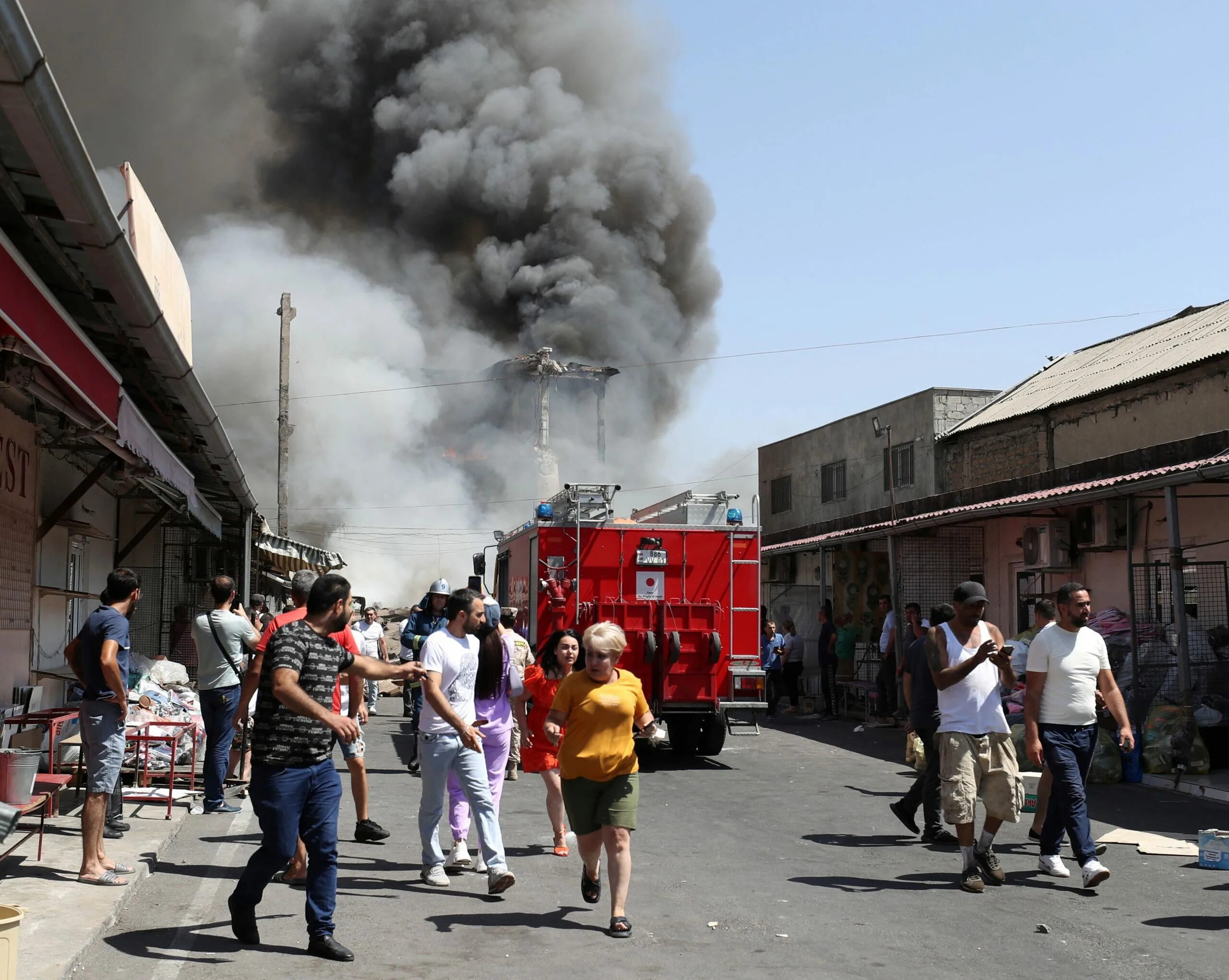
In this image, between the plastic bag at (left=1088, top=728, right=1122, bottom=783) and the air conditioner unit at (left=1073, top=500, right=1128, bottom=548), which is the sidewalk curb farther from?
the air conditioner unit at (left=1073, top=500, right=1128, bottom=548)

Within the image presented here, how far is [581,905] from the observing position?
583 centimetres

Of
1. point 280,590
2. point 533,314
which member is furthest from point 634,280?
point 280,590

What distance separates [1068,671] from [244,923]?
14.1 feet

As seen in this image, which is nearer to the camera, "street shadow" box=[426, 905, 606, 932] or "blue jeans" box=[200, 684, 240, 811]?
"street shadow" box=[426, 905, 606, 932]

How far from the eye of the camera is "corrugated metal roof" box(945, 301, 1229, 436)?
60.6 ft

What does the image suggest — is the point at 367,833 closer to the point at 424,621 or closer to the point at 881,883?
the point at 881,883

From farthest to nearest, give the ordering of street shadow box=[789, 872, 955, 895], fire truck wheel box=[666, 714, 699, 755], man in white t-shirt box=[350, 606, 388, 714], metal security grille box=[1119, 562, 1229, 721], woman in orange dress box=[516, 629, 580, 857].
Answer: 1. man in white t-shirt box=[350, 606, 388, 714]
2. fire truck wheel box=[666, 714, 699, 755]
3. metal security grille box=[1119, 562, 1229, 721]
4. woman in orange dress box=[516, 629, 580, 857]
5. street shadow box=[789, 872, 955, 895]

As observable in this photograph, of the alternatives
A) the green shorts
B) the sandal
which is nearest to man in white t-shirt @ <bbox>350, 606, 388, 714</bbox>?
the sandal

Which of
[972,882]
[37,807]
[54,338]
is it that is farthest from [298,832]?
[972,882]

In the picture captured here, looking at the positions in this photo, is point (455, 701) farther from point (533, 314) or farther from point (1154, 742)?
point (533, 314)

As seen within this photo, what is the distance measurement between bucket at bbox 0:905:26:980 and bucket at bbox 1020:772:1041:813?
21.0ft

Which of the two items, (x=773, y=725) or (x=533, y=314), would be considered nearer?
(x=773, y=725)

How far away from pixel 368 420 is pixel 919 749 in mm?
31296

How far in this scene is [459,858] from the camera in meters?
6.51
